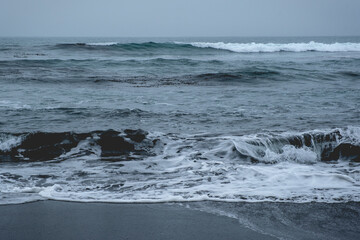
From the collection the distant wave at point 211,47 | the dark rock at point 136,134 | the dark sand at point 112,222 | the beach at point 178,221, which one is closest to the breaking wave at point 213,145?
the dark rock at point 136,134

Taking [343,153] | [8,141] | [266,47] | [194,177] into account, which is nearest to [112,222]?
[194,177]

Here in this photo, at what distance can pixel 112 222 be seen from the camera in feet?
11.1

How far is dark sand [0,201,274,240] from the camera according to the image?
3137mm

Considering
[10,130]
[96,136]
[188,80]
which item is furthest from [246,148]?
[188,80]

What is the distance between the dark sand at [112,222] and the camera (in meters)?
3.14

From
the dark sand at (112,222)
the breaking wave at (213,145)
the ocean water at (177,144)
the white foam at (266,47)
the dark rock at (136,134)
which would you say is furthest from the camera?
the white foam at (266,47)

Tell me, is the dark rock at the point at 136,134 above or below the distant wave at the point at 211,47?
below

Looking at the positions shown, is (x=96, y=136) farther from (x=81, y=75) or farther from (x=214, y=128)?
(x=81, y=75)

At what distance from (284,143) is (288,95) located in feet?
19.1

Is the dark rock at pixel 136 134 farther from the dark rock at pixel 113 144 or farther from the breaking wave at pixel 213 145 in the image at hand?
the dark rock at pixel 113 144

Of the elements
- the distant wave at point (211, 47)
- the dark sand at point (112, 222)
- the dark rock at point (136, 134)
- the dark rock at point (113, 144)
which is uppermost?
the distant wave at point (211, 47)

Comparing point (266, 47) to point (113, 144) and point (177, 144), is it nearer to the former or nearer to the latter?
point (177, 144)

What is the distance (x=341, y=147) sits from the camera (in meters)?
6.10

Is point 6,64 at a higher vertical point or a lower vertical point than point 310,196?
higher
